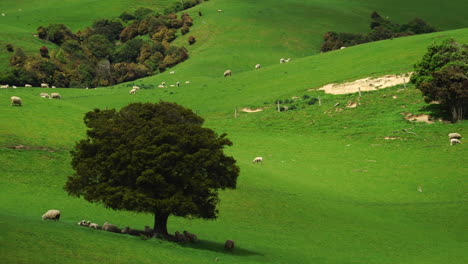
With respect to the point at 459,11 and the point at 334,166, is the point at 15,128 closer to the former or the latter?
the point at 334,166

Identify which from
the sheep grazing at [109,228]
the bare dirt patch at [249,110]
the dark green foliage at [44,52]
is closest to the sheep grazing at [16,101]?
the sheep grazing at [109,228]

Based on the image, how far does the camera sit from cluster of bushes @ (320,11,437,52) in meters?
151

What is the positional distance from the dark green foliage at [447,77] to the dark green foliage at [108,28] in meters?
112

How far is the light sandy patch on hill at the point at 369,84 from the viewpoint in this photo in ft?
305

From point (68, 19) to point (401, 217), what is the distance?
15340 centimetres

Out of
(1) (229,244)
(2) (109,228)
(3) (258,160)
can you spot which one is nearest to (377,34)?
(3) (258,160)

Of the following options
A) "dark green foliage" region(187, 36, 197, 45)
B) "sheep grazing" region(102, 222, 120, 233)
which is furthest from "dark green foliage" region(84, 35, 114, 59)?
"sheep grazing" region(102, 222, 120, 233)

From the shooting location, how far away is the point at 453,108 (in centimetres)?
7588

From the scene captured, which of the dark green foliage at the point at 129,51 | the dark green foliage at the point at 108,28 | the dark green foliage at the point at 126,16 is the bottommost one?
the dark green foliage at the point at 129,51

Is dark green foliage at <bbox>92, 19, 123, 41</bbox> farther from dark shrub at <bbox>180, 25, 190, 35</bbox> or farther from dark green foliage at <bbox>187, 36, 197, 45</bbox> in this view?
dark green foliage at <bbox>187, 36, 197, 45</bbox>

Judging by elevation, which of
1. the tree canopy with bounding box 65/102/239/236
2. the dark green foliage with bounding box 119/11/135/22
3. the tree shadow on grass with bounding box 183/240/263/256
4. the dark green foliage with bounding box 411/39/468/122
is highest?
the dark green foliage with bounding box 119/11/135/22

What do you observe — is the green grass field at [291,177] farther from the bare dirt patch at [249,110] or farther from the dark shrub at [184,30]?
the dark shrub at [184,30]

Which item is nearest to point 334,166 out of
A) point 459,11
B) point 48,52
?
point 48,52

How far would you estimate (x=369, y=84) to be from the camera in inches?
3708
